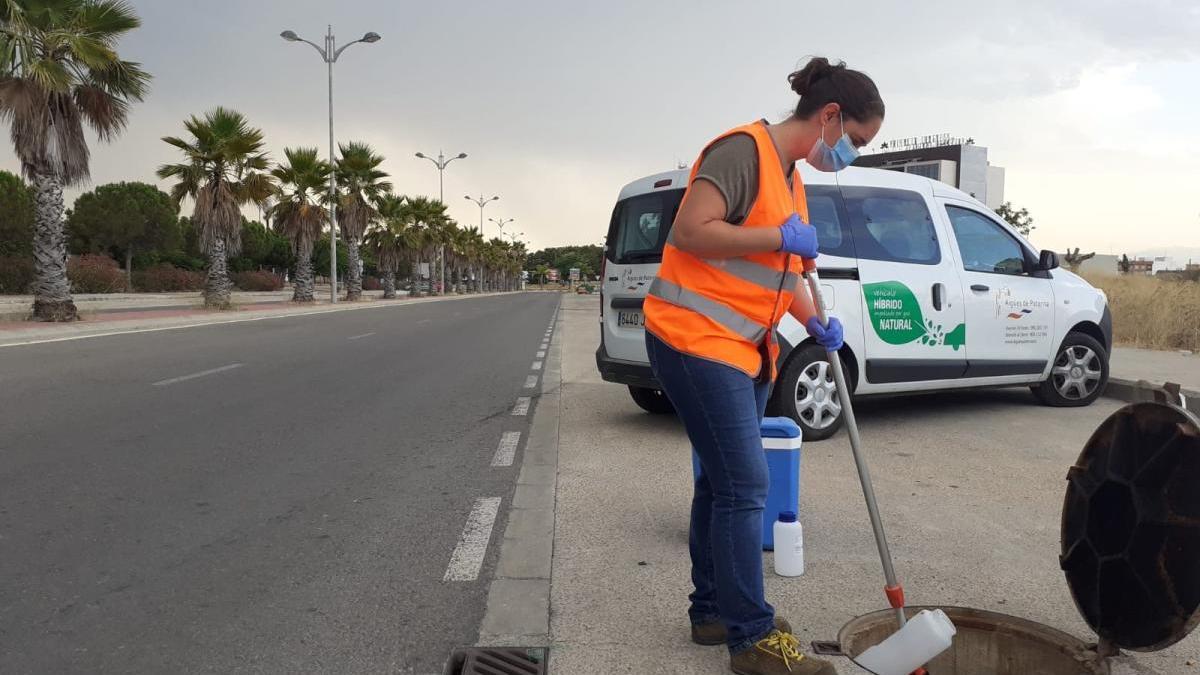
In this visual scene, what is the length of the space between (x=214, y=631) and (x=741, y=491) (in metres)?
1.87

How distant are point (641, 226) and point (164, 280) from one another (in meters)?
50.7

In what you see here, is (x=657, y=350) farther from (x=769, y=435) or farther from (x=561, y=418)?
(x=561, y=418)

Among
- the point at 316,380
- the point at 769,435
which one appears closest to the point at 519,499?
the point at 769,435

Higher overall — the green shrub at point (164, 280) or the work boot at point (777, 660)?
the green shrub at point (164, 280)

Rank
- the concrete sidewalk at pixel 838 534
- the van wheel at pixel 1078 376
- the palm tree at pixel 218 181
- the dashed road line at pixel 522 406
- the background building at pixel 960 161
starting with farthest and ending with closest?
the background building at pixel 960 161 → the palm tree at pixel 218 181 → the dashed road line at pixel 522 406 → the van wheel at pixel 1078 376 → the concrete sidewalk at pixel 838 534

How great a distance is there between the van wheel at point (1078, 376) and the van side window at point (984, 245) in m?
1.14

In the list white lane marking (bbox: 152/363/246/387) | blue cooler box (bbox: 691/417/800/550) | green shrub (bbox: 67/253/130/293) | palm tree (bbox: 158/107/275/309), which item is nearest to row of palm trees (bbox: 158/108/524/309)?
palm tree (bbox: 158/107/275/309)

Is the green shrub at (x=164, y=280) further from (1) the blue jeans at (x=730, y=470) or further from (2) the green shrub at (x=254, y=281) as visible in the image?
(1) the blue jeans at (x=730, y=470)

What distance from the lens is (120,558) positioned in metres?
3.71

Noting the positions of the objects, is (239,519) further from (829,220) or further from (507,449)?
(829,220)

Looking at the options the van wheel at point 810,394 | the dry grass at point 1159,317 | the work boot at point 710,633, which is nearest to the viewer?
the work boot at point 710,633

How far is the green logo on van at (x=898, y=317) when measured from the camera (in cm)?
623

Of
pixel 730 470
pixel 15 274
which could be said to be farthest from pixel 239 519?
pixel 15 274

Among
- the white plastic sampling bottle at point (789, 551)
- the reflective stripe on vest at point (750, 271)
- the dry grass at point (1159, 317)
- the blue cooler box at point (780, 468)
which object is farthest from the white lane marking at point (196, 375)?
the dry grass at point (1159, 317)
